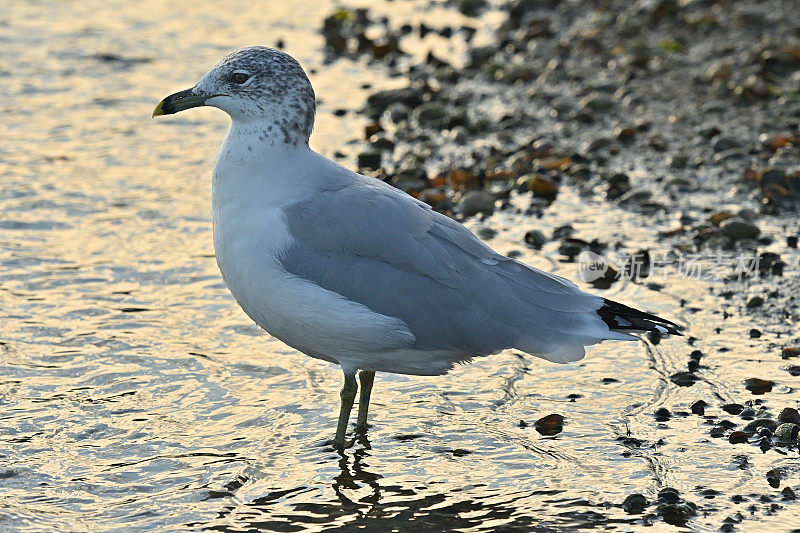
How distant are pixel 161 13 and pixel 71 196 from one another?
19.4ft

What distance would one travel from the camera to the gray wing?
19.1 feet

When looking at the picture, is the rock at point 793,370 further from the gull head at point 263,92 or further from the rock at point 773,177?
the gull head at point 263,92

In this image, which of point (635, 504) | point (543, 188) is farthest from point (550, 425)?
point (543, 188)

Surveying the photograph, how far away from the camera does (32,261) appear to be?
8430mm

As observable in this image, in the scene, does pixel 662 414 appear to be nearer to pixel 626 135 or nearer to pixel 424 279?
pixel 424 279

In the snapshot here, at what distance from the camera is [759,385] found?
6.57 m

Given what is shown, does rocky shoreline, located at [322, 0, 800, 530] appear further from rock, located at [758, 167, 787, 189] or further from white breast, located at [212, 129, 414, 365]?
white breast, located at [212, 129, 414, 365]

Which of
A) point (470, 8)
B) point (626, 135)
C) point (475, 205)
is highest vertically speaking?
point (470, 8)

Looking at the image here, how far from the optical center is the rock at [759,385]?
Result: 656cm

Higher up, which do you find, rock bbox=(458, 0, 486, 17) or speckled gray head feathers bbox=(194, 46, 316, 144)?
rock bbox=(458, 0, 486, 17)

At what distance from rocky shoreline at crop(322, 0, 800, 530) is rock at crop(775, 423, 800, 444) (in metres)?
0.01

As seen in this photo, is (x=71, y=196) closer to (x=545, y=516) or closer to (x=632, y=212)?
(x=632, y=212)

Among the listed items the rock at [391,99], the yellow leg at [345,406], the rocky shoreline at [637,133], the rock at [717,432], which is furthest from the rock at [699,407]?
the rock at [391,99]

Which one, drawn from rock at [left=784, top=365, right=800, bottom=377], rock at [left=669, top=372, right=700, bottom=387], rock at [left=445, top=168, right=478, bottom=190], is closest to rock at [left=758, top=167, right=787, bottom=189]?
rock at [left=445, top=168, right=478, bottom=190]
